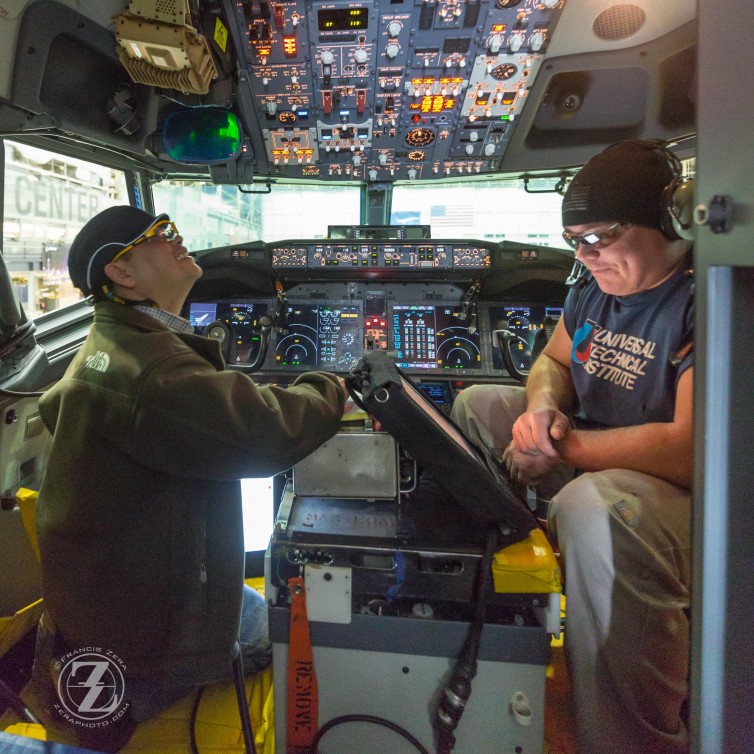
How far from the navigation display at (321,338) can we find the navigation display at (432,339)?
0.78 feet

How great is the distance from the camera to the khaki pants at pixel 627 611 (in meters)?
0.87

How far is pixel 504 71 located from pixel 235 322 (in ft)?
6.27

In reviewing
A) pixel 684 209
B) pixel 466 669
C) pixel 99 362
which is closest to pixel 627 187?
pixel 684 209

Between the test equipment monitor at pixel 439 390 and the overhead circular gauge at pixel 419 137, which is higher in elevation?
the overhead circular gauge at pixel 419 137

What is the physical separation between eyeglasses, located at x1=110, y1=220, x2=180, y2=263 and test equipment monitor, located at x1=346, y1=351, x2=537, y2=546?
0.69 meters

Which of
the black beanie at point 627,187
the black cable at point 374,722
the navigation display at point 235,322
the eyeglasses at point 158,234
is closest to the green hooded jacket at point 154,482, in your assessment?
the eyeglasses at point 158,234

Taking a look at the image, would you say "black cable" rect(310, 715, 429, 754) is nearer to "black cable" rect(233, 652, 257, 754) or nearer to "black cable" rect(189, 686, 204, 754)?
"black cable" rect(233, 652, 257, 754)

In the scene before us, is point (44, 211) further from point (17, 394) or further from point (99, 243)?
point (99, 243)

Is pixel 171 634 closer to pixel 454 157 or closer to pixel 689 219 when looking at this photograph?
pixel 689 219

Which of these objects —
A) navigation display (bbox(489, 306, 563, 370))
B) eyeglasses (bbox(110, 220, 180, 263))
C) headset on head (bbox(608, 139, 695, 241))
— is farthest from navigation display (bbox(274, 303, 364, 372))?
headset on head (bbox(608, 139, 695, 241))

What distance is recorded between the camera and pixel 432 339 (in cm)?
268

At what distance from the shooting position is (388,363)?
3.45ft

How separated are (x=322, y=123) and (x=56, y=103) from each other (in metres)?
1.22

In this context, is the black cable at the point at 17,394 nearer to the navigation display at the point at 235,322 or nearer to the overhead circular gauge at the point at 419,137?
the navigation display at the point at 235,322
